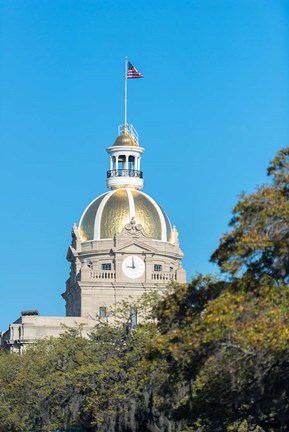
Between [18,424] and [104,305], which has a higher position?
[104,305]

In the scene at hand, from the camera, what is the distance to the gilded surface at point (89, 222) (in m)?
187

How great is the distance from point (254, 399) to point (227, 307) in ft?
23.9

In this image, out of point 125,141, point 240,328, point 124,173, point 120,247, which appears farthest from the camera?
point 124,173

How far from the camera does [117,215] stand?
186 meters

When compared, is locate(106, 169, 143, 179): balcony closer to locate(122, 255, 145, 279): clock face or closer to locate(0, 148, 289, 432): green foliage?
locate(122, 255, 145, 279): clock face

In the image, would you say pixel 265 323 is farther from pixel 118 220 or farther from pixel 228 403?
pixel 118 220

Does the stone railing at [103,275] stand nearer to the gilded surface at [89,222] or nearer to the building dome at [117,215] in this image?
the building dome at [117,215]

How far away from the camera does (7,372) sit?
13488cm

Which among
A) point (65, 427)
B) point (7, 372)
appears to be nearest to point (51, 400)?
point (65, 427)

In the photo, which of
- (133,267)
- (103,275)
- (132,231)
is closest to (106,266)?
(103,275)

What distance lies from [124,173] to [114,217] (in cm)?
783

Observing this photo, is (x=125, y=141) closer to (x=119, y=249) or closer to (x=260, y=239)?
(x=119, y=249)

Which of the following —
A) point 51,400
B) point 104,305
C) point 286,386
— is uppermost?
point 104,305

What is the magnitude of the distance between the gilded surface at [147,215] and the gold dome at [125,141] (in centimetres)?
564
